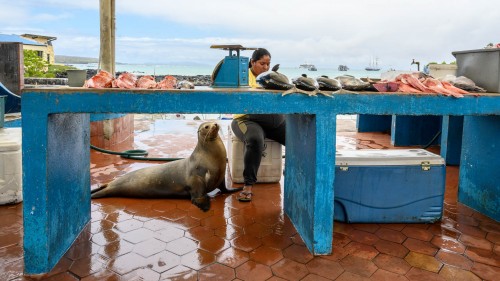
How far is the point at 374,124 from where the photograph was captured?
995cm

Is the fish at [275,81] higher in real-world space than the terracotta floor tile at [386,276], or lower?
higher

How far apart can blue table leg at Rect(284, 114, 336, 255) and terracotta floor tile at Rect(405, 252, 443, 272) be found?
0.61 metres

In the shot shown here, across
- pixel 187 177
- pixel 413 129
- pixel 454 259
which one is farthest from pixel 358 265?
pixel 413 129

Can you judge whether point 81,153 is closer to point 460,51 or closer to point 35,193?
point 35,193

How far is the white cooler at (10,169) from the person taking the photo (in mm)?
3980

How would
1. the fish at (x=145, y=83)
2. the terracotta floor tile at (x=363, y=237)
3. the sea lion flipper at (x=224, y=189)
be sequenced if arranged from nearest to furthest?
the fish at (x=145, y=83) → the terracotta floor tile at (x=363, y=237) → the sea lion flipper at (x=224, y=189)

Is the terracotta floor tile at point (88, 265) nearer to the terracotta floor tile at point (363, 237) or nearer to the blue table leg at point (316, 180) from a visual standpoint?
the blue table leg at point (316, 180)

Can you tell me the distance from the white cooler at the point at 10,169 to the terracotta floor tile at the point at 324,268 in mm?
3072

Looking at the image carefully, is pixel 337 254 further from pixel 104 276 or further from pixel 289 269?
pixel 104 276

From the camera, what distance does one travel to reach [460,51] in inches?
163

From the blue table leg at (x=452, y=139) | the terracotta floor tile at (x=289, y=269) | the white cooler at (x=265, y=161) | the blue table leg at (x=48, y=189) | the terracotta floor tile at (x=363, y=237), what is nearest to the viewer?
the blue table leg at (x=48, y=189)

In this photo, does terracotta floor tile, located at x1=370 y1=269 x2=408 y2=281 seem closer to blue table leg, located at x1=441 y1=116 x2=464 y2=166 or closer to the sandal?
the sandal

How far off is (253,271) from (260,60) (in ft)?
8.95

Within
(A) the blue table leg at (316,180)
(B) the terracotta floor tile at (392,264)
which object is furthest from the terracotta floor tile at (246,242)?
(B) the terracotta floor tile at (392,264)
